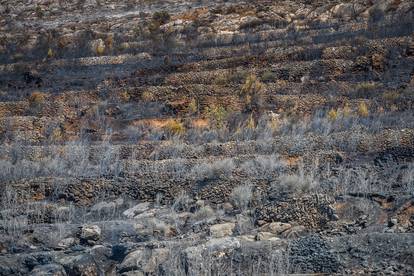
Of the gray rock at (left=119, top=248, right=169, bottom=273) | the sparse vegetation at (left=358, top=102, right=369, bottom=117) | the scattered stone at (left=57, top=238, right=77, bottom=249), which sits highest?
the gray rock at (left=119, top=248, right=169, bottom=273)

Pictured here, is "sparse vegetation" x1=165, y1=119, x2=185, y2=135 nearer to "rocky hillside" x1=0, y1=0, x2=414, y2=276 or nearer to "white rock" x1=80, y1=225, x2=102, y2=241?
"rocky hillside" x1=0, y1=0, x2=414, y2=276

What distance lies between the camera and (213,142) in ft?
42.2

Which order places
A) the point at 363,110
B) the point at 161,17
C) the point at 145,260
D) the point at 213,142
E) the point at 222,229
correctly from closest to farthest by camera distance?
the point at 145,260 → the point at 222,229 → the point at 213,142 → the point at 363,110 → the point at 161,17

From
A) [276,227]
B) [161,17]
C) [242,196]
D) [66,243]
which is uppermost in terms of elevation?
[276,227]

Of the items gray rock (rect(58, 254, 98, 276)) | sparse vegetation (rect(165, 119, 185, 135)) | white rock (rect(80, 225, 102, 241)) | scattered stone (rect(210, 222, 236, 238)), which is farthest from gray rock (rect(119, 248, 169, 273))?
sparse vegetation (rect(165, 119, 185, 135))

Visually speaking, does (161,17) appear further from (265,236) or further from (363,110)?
(265,236)

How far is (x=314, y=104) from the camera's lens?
15.7 m

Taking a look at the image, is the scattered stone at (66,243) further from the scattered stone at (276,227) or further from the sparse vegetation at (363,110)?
the sparse vegetation at (363,110)

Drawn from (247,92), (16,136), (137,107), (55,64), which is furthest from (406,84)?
(55,64)

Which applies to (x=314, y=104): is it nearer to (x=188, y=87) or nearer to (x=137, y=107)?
(x=188, y=87)

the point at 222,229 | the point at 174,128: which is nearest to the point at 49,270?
the point at 222,229

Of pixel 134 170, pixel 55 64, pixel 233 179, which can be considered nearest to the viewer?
pixel 233 179

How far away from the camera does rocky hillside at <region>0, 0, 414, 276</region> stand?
6.47m

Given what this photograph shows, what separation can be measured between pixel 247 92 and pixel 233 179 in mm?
7794
